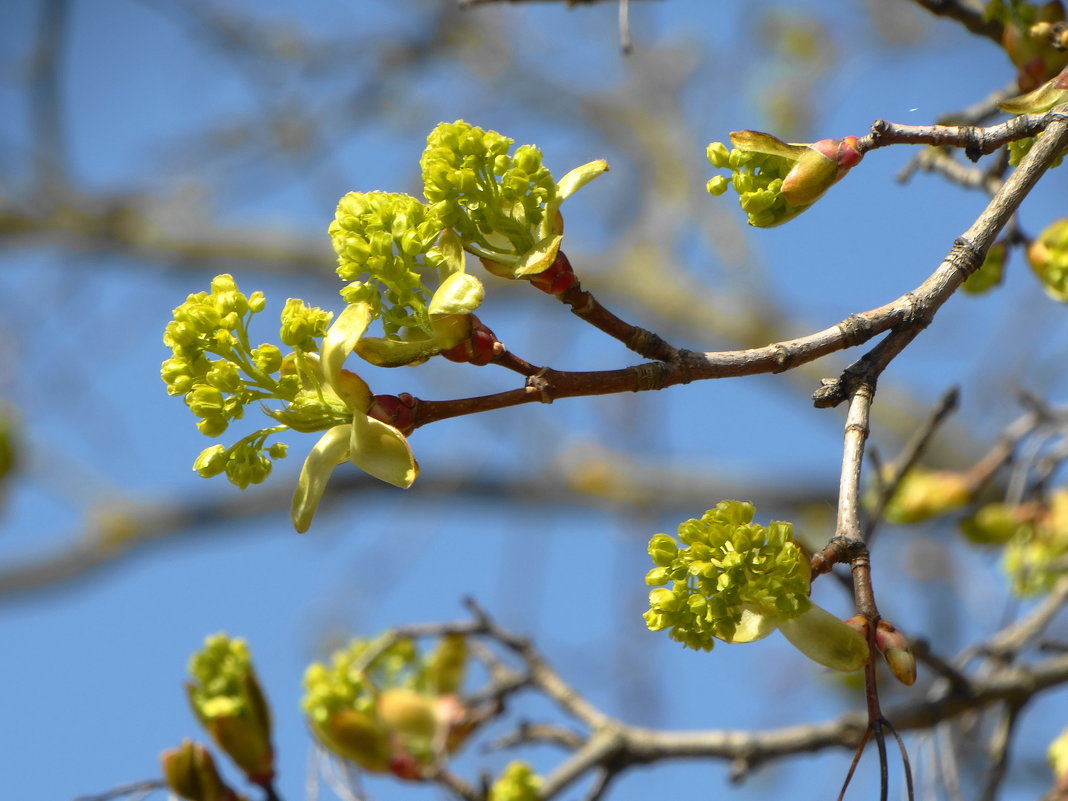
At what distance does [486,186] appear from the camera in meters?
1.03

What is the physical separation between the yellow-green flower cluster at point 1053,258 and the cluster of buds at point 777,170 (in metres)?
0.42

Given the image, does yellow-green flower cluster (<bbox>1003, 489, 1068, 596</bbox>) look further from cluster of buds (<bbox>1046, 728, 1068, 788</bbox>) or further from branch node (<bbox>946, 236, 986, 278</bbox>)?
branch node (<bbox>946, 236, 986, 278</bbox>)

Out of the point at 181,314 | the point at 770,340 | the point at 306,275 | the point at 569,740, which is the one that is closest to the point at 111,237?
the point at 306,275

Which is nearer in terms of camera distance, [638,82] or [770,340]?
[770,340]

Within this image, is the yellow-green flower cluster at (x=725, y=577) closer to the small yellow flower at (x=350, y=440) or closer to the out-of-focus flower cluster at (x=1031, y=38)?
the small yellow flower at (x=350, y=440)

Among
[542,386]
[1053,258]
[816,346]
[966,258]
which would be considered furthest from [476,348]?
[1053,258]

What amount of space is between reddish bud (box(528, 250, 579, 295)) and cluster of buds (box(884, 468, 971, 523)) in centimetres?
106

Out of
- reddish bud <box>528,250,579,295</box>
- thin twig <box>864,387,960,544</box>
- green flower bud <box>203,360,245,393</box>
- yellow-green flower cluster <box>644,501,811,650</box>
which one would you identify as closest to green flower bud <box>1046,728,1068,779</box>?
thin twig <box>864,387,960,544</box>

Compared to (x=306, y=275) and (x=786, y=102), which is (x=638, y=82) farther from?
(x=306, y=275)

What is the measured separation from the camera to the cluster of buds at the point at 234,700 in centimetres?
153

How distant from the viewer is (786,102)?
557 centimetres

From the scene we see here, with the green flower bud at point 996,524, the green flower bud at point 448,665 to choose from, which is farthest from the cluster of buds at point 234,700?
the green flower bud at point 996,524

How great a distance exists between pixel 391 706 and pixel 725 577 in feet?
A: 3.33

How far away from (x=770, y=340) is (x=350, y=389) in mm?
4621
